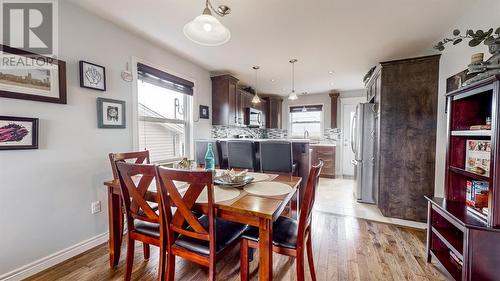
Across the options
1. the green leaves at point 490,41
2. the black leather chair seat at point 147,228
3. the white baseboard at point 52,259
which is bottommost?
the white baseboard at point 52,259

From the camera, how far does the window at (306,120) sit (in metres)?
5.91

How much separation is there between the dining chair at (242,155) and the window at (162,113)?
0.93 meters

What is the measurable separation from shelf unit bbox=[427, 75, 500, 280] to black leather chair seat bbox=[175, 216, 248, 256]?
1444mm

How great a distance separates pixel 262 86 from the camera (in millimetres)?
5059

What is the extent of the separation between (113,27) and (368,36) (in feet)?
9.48

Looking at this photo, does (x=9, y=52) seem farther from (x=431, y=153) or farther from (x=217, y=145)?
(x=431, y=153)

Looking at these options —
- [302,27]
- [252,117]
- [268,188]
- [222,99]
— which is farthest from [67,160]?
[252,117]

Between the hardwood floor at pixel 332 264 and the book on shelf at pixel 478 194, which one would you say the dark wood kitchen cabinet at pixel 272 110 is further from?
the book on shelf at pixel 478 194

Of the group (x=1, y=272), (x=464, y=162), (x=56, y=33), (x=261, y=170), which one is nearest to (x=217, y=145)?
(x=261, y=170)

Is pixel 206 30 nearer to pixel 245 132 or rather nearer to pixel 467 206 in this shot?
pixel 467 206

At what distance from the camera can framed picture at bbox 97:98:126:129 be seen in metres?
2.16

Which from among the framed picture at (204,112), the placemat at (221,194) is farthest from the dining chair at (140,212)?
the framed picture at (204,112)

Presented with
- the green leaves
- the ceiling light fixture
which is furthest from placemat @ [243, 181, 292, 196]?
the green leaves

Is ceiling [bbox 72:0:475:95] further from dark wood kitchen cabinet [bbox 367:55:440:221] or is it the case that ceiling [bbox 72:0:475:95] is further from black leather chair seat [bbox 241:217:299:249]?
black leather chair seat [bbox 241:217:299:249]
